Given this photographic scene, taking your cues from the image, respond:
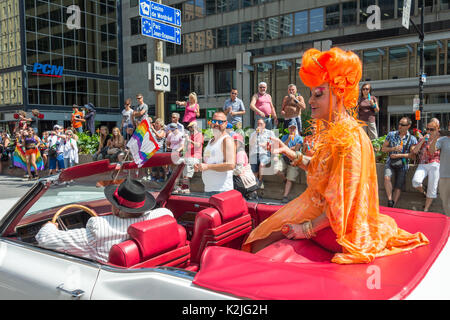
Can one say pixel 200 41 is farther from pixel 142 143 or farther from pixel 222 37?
pixel 142 143

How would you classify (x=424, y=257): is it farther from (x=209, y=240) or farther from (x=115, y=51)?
(x=115, y=51)

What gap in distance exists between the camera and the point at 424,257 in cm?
180

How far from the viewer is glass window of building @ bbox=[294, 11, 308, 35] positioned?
87.2 feet

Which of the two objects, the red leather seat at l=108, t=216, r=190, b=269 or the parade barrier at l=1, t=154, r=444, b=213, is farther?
the parade barrier at l=1, t=154, r=444, b=213

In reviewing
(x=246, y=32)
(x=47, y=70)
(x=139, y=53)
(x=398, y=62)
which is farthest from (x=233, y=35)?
(x=47, y=70)

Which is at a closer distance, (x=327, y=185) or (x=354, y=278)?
(x=354, y=278)

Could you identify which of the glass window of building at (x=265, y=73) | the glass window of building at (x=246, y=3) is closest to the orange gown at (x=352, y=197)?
the glass window of building at (x=265, y=73)

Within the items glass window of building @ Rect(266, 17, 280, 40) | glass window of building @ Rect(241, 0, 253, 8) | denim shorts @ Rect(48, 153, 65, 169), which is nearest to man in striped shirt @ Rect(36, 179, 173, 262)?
denim shorts @ Rect(48, 153, 65, 169)

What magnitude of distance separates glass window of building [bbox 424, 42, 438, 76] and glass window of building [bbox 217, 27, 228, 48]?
54.9 ft

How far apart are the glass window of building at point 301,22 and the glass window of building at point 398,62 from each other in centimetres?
862

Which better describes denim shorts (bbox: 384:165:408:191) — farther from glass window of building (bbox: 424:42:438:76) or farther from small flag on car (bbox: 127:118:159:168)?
glass window of building (bbox: 424:42:438:76)

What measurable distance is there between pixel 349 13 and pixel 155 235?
26182 millimetres

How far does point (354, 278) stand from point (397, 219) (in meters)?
1.15

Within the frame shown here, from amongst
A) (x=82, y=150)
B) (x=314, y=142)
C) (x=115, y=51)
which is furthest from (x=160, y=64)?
(x=115, y=51)
